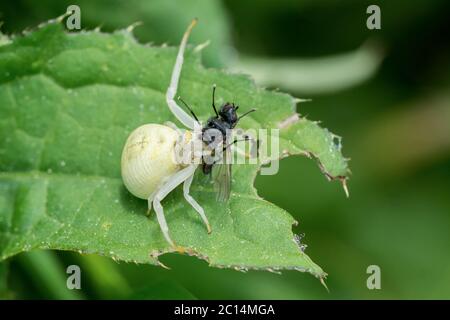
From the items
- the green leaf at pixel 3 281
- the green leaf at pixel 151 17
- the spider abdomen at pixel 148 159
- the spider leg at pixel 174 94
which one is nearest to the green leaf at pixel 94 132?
the spider leg at pixel 174 94

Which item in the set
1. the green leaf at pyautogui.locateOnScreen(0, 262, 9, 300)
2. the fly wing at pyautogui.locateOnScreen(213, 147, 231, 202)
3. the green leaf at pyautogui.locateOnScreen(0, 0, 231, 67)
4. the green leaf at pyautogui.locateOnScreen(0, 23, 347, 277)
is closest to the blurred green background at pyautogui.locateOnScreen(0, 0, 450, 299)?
the green leaf at pyautogui.locateOnScreen(0, 0, 231, 67)

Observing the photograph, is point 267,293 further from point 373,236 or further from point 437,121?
point 437,121

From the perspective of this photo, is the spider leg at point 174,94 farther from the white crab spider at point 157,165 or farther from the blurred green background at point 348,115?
the blurred green background at point 348,115

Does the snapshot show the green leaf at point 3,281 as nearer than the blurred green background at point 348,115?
Yes

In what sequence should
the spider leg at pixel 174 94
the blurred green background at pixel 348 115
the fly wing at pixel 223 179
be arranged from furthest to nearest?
the blurred green background at pixel 348 115
the spider leg at pixel 174 94
the fly wing at pixel 223 179

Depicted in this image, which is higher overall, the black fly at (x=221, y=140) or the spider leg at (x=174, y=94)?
the spider leg at (x=174, y=94)

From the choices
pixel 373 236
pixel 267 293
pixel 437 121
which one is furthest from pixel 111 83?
pixel 437 121

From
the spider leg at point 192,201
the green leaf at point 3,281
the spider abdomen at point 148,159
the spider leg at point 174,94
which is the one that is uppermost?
the spider leg at point 174,94

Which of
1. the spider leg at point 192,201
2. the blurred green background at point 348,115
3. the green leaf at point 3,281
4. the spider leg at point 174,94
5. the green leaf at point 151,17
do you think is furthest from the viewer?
the blurred green background at point 348,115
